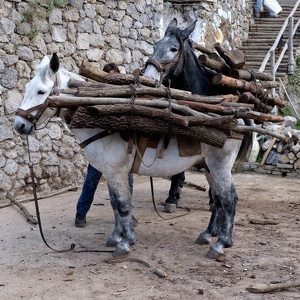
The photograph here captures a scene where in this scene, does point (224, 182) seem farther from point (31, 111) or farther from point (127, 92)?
point (31, 111)

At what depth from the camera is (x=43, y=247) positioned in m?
6.32

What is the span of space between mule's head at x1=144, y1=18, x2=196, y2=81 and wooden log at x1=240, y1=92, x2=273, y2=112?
0.78 meters

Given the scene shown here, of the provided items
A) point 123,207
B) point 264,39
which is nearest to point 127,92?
point 123,207

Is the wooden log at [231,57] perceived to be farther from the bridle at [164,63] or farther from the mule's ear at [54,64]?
the mule's ear at [54,64]

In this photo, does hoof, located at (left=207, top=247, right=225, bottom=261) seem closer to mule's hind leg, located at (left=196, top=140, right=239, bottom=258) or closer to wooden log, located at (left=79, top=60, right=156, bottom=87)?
mule's hind leg, located at (left=196, top=140, right=239, bottom=258)

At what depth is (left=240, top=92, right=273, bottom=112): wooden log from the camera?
6070 millimetres

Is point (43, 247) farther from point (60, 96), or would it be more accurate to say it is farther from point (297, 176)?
point (297, 176)

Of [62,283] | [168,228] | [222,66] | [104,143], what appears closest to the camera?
[62,283]

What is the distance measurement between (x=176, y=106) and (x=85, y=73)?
3.45 feet

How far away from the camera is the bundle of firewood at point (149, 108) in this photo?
5.34 m

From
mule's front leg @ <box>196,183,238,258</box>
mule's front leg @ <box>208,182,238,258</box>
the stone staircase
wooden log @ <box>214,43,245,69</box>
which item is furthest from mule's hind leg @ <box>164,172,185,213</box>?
the stone staircase

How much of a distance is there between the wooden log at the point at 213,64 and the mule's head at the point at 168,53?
255mm

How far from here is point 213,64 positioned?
A: 6.27 m

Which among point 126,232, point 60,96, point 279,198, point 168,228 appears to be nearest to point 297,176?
point 279,198
